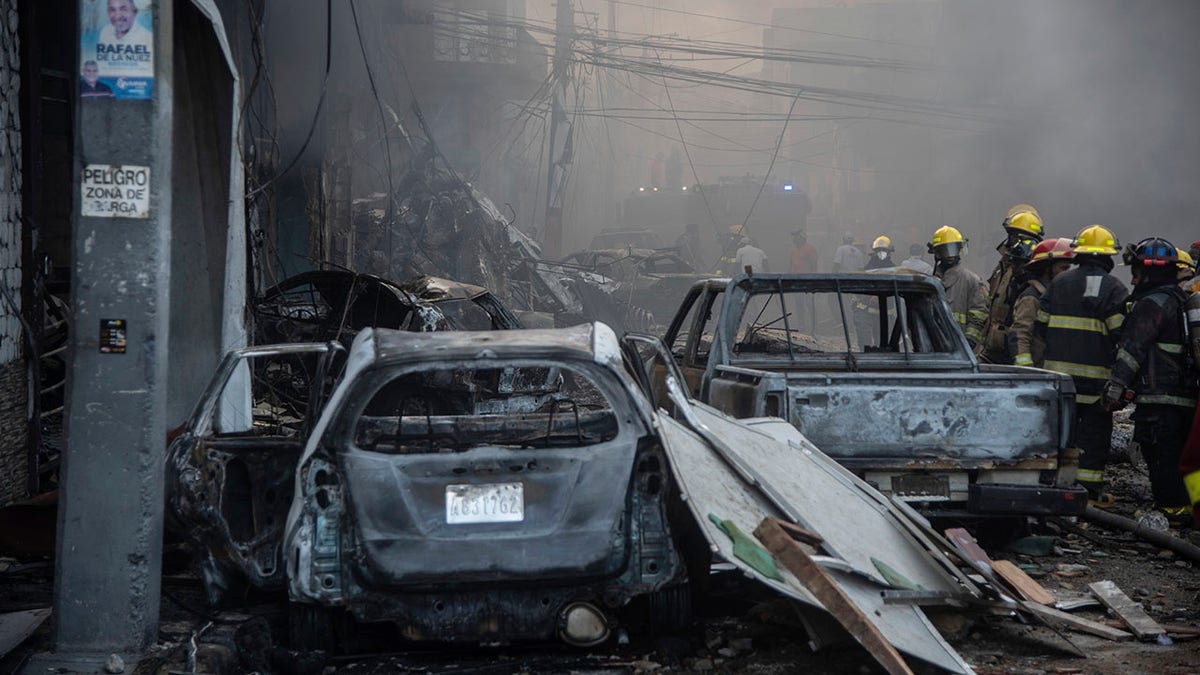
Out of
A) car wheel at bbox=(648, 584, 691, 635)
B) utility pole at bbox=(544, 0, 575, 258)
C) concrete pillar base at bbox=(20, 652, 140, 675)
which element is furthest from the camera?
utility pole at bbox=(544, 0, 575, 258)

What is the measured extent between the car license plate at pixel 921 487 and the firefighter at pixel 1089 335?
88.2 inches

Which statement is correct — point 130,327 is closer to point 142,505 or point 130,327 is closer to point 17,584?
point 142,505

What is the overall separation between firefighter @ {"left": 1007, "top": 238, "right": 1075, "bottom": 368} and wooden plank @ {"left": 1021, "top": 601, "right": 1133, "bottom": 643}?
391cm

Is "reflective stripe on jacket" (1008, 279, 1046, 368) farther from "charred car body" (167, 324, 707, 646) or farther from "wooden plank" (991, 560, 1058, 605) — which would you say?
"charred car body" (167, 324, 707, 646)

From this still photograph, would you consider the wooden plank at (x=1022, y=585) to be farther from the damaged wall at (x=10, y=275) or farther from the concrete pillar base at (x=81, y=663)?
the damaged wall at (x=10, y=275)

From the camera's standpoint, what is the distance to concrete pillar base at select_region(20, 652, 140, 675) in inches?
180

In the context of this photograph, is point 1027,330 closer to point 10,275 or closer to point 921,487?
point 921,487

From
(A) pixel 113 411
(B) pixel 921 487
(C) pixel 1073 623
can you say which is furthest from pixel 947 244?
(A) pixel 113 411

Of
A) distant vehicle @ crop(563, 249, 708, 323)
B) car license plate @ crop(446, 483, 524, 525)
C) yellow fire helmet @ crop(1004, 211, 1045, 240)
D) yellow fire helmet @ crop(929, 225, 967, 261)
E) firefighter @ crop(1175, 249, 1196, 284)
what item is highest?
yellow fire helmet @ crop(1004, 211, 1045, 240)

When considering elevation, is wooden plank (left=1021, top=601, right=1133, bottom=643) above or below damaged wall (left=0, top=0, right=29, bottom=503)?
below

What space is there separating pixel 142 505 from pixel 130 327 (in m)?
0.75

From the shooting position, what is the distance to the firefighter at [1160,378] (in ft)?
25.7

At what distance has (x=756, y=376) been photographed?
648cm

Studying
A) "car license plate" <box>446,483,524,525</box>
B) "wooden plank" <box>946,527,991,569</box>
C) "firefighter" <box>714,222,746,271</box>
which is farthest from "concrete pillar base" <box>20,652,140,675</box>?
"firefighter" <box>714,222,746,271</box>
